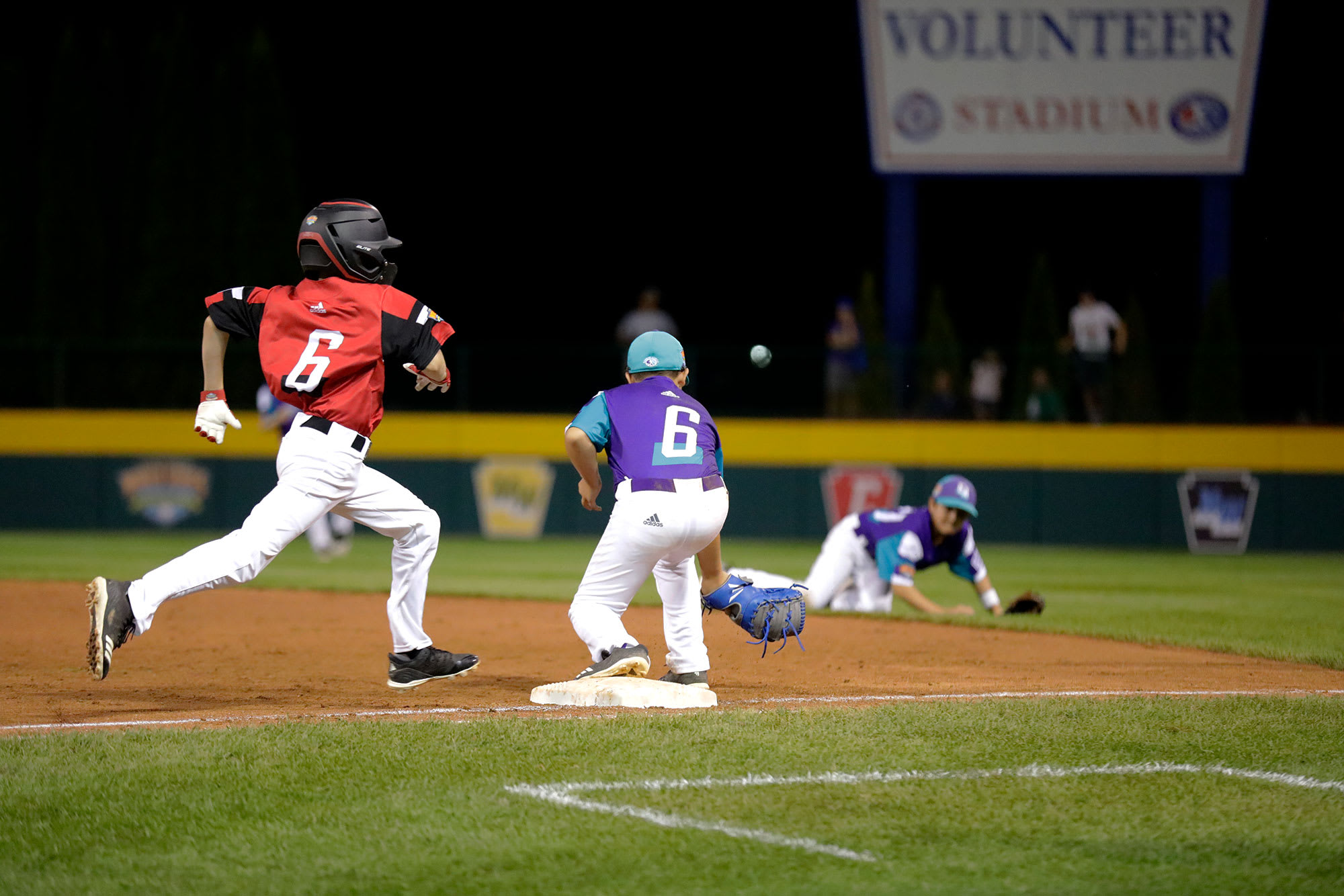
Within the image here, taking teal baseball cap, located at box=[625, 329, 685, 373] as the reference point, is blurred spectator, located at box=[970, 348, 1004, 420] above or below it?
below

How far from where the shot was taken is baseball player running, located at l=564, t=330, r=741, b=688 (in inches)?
272

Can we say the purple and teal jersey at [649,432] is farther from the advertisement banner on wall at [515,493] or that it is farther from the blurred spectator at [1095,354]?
the blurred spectator at [1095,354]

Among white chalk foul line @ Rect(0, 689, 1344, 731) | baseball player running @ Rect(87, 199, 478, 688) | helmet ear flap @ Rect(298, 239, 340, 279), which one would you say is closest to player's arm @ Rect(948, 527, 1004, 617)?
white chalk foul line @ Rect(0, 689, 1344, 731)

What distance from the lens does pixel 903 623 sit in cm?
1140

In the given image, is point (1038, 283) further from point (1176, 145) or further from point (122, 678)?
point (122, 678)

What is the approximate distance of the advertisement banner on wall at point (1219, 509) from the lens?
20.5 metres

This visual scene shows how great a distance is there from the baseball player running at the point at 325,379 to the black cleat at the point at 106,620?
29mm

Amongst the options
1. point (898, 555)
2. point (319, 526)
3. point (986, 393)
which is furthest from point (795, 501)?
point (898, 555)

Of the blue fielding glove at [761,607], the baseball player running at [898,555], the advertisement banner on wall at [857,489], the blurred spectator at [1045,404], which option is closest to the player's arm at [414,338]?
the blue fielding glove at [761,607]

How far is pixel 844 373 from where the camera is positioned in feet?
70.6

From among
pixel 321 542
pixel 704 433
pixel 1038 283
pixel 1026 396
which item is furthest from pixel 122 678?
pixel 1038 283

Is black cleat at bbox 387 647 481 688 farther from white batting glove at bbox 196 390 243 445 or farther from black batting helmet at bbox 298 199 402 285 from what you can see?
black batting helmet at bbox 298 199 402 285

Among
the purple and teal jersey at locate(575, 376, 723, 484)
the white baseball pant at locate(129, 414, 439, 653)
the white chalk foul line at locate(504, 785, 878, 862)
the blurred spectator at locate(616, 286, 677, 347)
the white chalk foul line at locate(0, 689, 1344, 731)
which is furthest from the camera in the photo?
the blurred spectator at locate(616, 286, 677, 347)

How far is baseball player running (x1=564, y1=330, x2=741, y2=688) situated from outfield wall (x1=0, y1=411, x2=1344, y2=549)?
13878 mm
